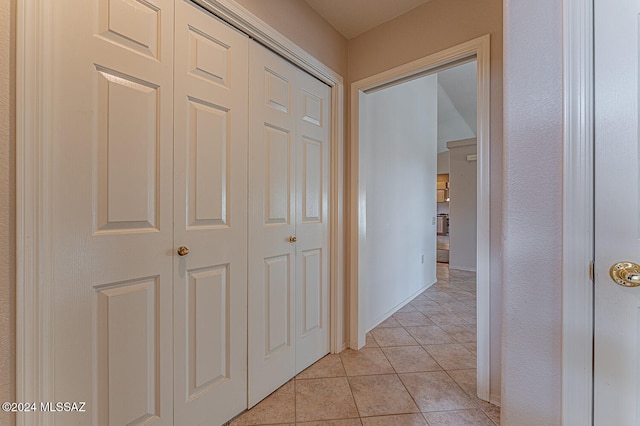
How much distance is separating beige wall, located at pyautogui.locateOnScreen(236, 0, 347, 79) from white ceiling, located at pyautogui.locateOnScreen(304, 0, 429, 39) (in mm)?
54

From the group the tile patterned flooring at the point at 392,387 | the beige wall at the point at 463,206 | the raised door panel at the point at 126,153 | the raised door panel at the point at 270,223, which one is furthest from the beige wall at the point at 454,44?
the beige wall at the point at 463,206

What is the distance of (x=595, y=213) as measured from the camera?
2.69 feet

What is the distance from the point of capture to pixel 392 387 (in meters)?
1.62

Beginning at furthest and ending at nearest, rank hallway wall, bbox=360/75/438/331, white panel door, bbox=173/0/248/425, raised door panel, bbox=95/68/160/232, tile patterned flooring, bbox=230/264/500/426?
1. hallway wall, bbox=360/75/438/331
2. tile patterned flooring, bbox=230/264/500/426
3. white panel door, bbox=173/0/248/425
4. raised door panel, bbox=95/68/160/232

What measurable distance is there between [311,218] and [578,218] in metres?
1.35

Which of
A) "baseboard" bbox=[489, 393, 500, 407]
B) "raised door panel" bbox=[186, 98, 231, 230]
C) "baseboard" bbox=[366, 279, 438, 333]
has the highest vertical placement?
"raised door panel" bbox=[186, 98, 231, 230]

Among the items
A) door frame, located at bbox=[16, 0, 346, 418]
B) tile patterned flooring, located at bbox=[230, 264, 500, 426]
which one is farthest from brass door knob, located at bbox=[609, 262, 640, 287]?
door frame, located at bbox=[16, 0, 346, 418]

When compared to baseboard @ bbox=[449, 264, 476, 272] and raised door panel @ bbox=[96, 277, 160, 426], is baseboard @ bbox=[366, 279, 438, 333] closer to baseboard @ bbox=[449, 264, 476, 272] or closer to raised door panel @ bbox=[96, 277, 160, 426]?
baseboard @ bbox=[449, 264, 476, 272]

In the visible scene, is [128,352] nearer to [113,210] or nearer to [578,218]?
[113,210]

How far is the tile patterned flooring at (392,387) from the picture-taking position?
137cm

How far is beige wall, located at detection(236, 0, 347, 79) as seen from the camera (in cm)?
148

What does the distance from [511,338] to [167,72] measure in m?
1.66

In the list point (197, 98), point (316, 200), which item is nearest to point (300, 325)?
point (316, 200)

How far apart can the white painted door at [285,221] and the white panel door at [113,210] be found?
45cm
